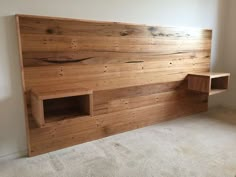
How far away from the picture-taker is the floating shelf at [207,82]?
2809mm

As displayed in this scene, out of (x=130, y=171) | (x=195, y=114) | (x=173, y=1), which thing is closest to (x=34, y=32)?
(x=130, y=171)

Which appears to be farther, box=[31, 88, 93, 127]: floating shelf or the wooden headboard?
the wooden headboard

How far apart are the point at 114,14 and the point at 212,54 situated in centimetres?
189

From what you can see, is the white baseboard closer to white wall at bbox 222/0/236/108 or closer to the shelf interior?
the shelf interior

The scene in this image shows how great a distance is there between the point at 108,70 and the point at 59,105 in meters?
0.64

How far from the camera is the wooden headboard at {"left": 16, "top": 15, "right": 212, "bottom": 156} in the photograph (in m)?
1.96

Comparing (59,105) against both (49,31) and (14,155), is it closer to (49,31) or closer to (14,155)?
(14,155)

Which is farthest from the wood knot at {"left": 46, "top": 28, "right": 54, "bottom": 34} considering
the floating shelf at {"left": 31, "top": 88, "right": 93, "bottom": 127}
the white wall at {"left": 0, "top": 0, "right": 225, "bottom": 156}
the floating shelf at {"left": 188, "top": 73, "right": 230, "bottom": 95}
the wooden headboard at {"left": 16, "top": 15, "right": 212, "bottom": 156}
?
the floating shelf at {"left": 188, "top": 73, "right": 230, "bottom": 95}

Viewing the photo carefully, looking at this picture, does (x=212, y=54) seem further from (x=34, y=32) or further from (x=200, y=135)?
(x=34, y=32)

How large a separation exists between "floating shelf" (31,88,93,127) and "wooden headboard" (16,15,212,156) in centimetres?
5

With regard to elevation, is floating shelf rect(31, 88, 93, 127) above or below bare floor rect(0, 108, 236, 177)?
above

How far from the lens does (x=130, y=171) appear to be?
1.76 metres

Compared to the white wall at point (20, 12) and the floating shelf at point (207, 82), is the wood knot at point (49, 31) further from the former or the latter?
the floating shelf at point (207, 82)

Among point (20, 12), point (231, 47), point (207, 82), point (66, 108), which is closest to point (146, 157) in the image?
point (66, 108)
